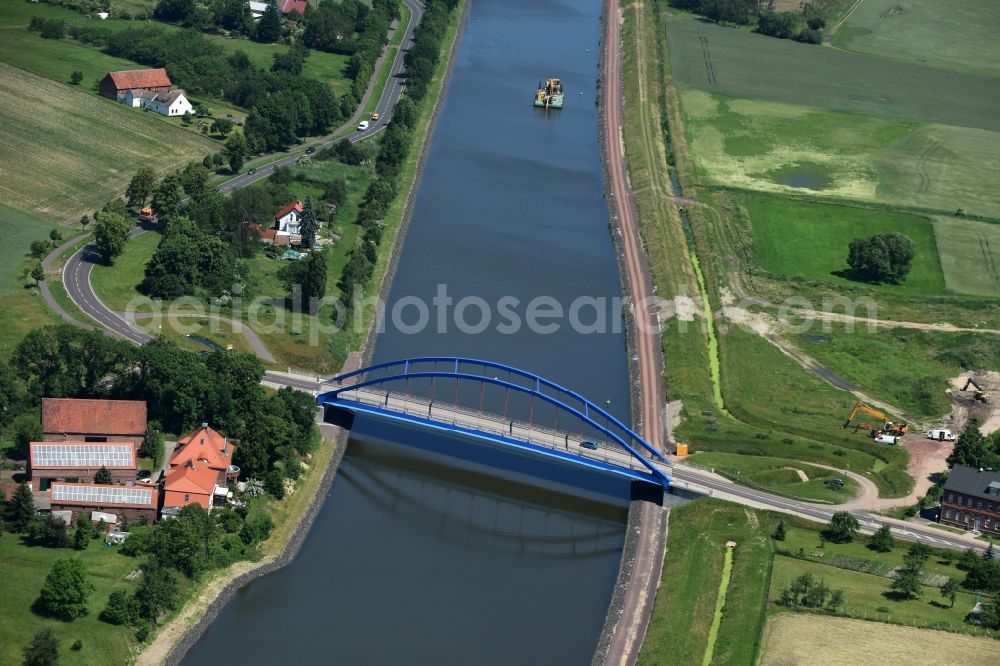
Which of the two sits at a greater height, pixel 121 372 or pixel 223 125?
pixel 223 125

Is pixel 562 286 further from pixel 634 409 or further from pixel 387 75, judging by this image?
pixel 387 75

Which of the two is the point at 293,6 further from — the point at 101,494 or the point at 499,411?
the point at 101,494

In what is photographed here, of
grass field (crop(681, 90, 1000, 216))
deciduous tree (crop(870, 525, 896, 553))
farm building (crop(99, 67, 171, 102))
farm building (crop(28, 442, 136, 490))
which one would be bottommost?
farm building (crop(28, 442, 136, 490))

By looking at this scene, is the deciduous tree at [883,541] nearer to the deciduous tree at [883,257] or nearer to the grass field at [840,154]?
the deciduous tree at [883,257]

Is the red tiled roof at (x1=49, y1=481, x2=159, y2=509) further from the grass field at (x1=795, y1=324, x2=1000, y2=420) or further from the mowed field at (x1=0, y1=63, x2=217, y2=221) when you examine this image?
the grass field at (x1=795, y1=324, x2=1000, y2=420)

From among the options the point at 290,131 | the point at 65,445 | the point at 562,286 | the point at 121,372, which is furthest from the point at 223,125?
the point at 65,445

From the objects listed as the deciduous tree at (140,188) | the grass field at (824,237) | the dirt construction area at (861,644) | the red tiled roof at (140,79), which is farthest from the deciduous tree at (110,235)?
the dirt construction area at (861,644)

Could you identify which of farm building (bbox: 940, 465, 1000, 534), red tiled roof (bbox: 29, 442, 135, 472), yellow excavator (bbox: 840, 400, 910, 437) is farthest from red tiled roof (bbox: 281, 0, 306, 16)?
farm building (bbox: 940, 465, 1000, 534)
